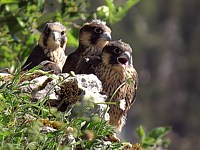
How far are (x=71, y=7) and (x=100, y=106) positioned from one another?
2677mm

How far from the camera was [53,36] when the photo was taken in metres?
8.00

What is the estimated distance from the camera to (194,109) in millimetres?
26531

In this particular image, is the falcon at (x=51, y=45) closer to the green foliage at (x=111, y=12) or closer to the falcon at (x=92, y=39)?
the falcon at (x=92, y=39)

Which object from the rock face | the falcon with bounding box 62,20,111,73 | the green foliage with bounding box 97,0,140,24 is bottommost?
the falcon with bounding box 62,20,111,73

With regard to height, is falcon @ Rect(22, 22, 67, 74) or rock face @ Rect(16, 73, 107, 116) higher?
rock face @ Rect(16, 73, 107, 116)

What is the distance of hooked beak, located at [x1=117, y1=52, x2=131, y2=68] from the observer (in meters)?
7.36

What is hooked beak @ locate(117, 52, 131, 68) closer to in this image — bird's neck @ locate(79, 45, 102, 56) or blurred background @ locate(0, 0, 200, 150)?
bird's neck @ locate(79, 45, 102, 56)

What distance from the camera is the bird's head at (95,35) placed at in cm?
797

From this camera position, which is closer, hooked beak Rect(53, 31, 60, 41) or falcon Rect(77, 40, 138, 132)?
falcon Rect(77, 40, 138, 132)

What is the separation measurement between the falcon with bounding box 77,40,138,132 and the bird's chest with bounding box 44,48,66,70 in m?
0.46

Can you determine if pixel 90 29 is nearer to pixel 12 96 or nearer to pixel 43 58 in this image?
pixel 43 58

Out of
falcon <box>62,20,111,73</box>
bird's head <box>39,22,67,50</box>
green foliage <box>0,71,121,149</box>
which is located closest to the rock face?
green foliage <box>0,71,121,149</box>

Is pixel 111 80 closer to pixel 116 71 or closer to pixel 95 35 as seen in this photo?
pixel 116 71

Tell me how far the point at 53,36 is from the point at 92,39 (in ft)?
1.00
